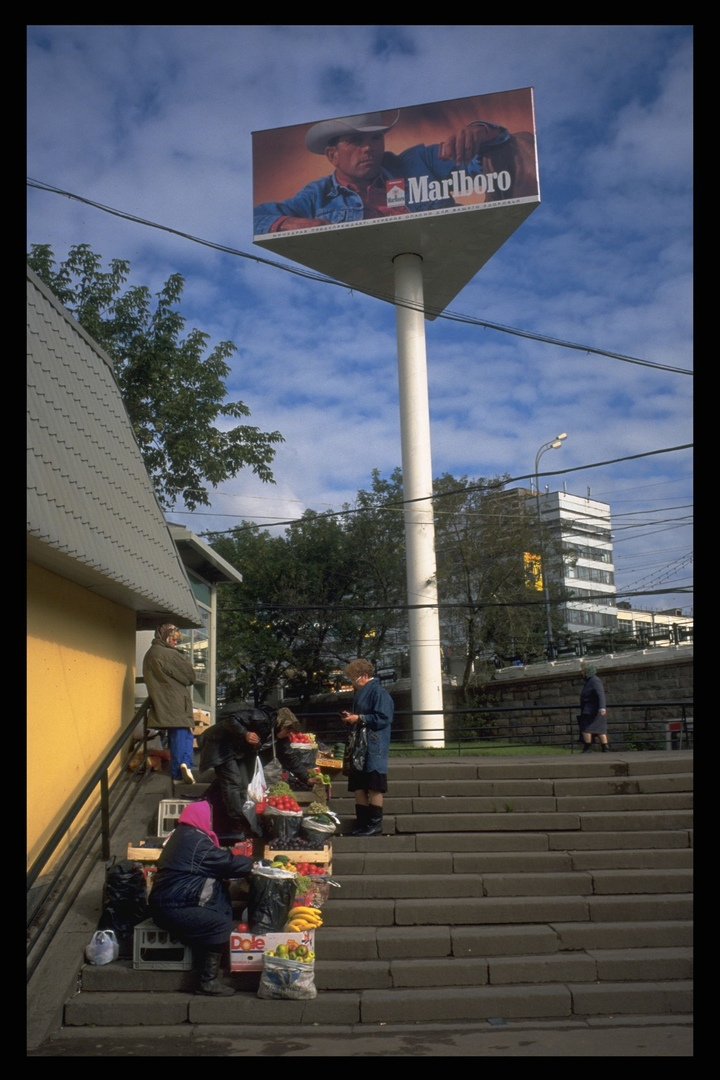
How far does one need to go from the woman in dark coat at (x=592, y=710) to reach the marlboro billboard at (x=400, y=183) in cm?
1052

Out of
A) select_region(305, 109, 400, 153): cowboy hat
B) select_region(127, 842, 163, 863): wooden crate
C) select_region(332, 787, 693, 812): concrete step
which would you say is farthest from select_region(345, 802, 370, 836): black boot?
select_region(305, 109, 400, 153): cowboy hat

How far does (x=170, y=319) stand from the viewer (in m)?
24.0

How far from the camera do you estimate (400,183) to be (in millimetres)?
23094

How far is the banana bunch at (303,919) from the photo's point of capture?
307 inches

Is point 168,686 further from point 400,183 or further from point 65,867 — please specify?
point 400,183

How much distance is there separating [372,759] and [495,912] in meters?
1.96

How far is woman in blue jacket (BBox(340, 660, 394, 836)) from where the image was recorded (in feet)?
32.4

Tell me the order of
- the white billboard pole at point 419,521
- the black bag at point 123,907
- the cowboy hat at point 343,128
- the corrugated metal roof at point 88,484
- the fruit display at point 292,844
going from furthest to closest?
1. the cowboy hat at point 343,128
2. the white billboard pole at point 419,521
3. the fruit display at point 292,844
4. the corrugated metal roof at point 88,484
5. the black bag at point 123,907

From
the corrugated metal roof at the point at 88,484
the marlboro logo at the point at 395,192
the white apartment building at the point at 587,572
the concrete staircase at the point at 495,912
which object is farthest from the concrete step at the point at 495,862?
the white apartment building at the point at 587,572

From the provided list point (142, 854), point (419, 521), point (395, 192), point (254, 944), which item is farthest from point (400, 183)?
point (254, 944)

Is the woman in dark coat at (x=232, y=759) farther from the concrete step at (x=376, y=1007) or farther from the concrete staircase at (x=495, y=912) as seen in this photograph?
the concrete step at (x=376, y=1007)
